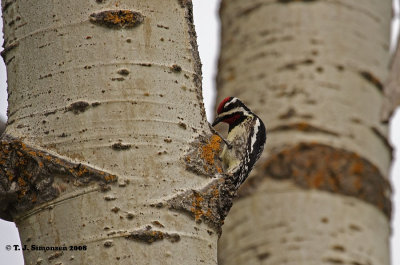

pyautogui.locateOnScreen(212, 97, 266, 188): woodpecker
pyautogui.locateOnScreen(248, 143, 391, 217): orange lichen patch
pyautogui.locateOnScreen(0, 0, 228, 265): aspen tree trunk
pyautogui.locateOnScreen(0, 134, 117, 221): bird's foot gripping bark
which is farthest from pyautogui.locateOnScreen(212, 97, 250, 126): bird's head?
pyautogui.locateOnScreen(0, 134, 117, 221): bird's foot gripping bark

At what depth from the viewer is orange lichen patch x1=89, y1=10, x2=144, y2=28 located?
165 centimetres

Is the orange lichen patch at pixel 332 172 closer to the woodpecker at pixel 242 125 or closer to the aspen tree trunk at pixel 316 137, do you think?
the aspen tree trunk at pixel 316 137

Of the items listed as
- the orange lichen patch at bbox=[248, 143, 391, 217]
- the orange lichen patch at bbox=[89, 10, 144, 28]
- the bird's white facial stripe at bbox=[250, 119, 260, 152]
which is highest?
the orange lichen patch at bbox=[89, 10, 144, 28]

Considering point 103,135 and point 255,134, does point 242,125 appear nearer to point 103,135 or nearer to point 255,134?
point 255,134

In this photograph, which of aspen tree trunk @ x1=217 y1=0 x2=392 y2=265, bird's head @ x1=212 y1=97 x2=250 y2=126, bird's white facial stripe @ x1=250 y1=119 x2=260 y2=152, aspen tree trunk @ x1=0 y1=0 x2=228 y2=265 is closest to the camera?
aspen tree trunk @ x1=0 y1=0 x2=228 y2=265

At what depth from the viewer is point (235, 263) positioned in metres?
3.12

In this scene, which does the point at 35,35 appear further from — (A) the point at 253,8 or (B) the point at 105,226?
(A) the point at 253,8

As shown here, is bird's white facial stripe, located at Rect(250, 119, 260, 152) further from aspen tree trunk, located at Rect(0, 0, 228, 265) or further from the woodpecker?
aspen tree trunk, located at Rect(0, 0, 228, 265)

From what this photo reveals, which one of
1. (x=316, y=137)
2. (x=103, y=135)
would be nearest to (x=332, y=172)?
(x=316, y=137)

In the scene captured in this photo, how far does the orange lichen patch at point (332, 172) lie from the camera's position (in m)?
2.95

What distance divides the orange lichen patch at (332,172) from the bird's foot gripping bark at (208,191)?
136cm

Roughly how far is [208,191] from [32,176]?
358 millimetres

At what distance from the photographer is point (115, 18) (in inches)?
64.9

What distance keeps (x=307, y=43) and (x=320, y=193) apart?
26.4 inches
